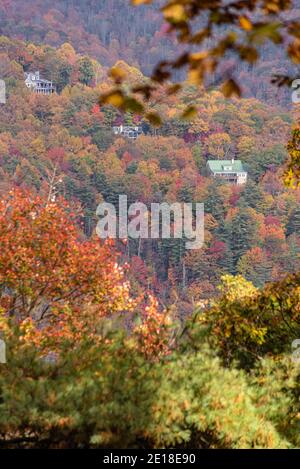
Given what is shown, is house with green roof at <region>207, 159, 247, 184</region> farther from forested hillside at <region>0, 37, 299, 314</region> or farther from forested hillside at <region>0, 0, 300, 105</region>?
forested hillside at <region>0, 0, 300, 105</region>

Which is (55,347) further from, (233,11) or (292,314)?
(233,11)

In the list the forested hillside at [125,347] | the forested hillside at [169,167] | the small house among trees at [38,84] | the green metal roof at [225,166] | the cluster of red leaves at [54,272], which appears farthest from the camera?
the small house among trees at [38,84]

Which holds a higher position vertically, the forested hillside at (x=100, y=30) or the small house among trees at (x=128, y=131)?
the forested hillside at (x=100, y=30)

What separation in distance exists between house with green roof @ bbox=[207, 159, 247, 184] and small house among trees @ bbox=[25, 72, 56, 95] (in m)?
30.4

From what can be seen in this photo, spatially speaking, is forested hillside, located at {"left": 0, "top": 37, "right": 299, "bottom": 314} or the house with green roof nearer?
forested hillside, located at {"left": 0, "top": 37, "right": 299, "bottom": 314}

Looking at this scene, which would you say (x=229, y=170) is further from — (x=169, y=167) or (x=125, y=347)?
(x=125, y=347)

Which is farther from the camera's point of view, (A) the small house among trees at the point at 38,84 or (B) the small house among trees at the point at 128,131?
(A) the small house among trees at the point at 38,84

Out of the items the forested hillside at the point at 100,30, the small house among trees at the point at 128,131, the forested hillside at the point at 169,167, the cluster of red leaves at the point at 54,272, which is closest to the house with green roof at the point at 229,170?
the forested hillside at the point at 169,167

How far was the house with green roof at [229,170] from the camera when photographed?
93750mm

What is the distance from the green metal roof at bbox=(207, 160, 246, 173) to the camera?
94469 millimetres

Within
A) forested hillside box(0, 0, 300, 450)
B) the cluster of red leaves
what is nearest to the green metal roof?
forested hillside box(0, 0, 300, 450)

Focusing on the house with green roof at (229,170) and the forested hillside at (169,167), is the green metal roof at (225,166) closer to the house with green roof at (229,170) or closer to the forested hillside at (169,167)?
the house with green roof at (229,170)

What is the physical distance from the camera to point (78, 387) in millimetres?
3807

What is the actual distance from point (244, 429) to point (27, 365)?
109cm
